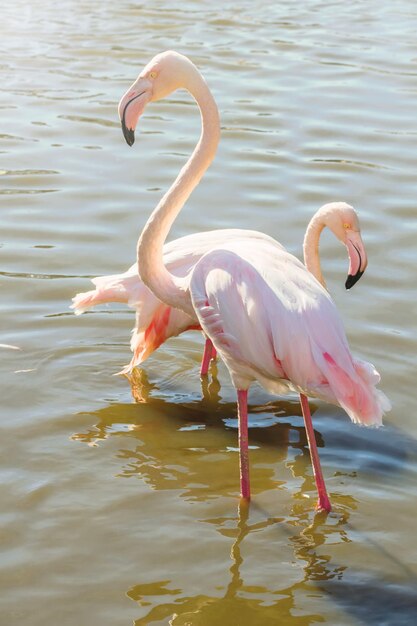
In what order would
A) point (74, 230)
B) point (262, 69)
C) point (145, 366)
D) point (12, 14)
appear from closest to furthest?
point (145, 366) → point (74, 230) → point (262, 69) → point (12, 14)

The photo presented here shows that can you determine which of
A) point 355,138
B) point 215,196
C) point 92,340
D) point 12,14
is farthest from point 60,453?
point 12,14

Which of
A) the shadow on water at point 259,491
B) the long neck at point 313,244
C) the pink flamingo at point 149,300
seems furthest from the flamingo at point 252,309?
the long neck at point 313,244

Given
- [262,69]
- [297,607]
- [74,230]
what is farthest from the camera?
[262,69]

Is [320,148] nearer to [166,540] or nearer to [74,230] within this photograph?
→ [74,230]

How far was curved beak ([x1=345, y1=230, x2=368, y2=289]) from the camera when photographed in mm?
5227

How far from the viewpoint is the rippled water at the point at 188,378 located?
4.22 m

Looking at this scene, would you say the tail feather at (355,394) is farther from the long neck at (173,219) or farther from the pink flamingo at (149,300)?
the pink flamingo at (149,300)

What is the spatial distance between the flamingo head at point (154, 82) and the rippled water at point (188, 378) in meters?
1.52

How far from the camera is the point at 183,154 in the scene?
29.0ft

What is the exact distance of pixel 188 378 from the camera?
19.3 ft

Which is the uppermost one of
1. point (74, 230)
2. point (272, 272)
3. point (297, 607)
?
point (272, 272)

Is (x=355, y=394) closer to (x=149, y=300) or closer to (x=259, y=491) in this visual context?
(x=259, y=491)

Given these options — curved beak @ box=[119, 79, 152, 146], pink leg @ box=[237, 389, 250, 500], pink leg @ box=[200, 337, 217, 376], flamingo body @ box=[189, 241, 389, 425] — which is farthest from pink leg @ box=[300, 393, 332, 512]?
curved beak @ box=[119, 79, 152, 146]

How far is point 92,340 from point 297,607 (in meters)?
2.43
